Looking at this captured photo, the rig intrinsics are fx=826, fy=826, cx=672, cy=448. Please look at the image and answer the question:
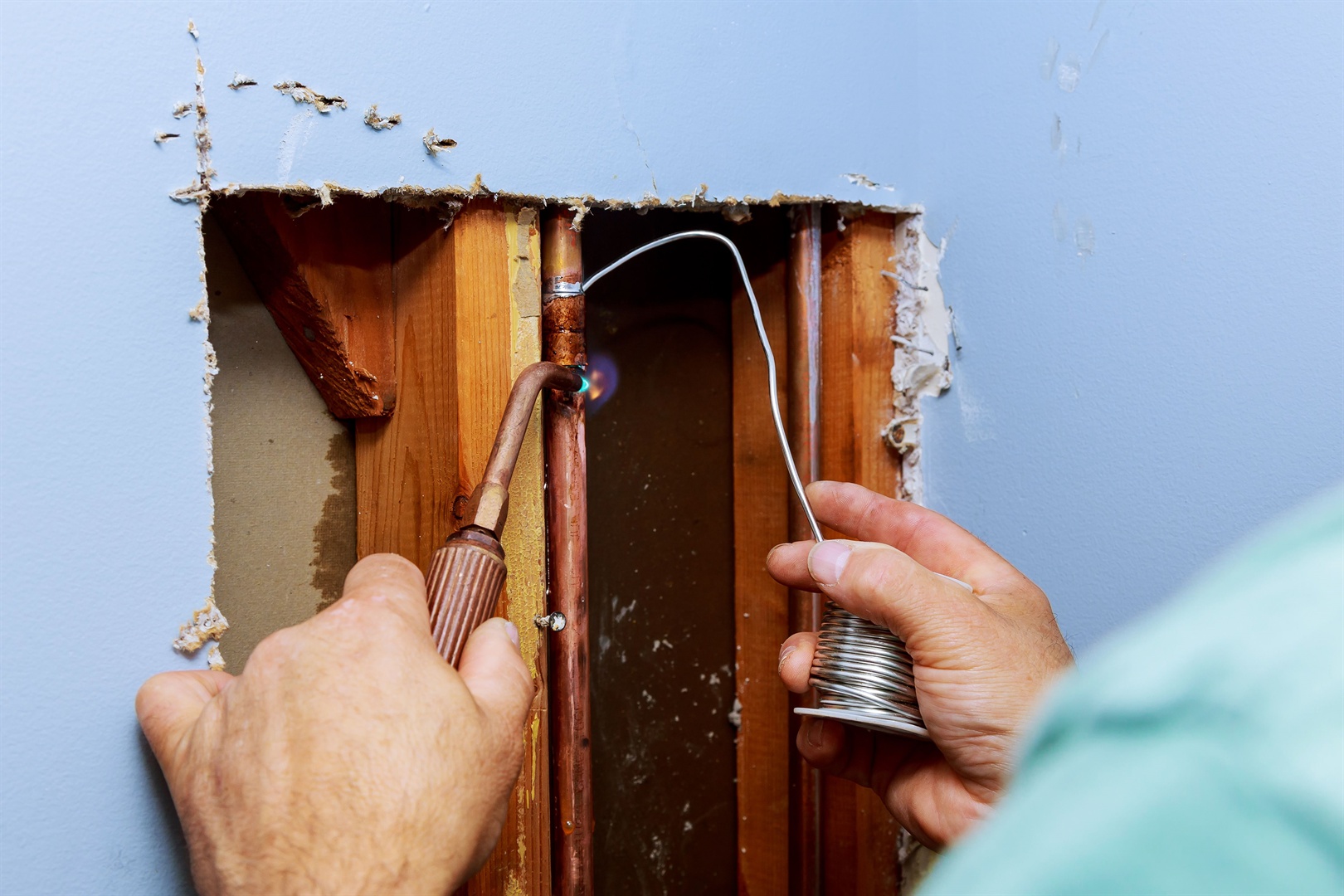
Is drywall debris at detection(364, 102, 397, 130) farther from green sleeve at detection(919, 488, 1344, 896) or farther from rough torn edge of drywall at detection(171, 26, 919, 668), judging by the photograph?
green sleeve at detection(919, 488, 1344, 896)

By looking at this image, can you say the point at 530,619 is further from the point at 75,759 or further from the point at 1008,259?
the point at 1008,259

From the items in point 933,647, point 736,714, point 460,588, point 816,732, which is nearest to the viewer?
point 460,588

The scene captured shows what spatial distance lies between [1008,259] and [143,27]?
2.77ft

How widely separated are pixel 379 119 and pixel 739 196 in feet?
1.27

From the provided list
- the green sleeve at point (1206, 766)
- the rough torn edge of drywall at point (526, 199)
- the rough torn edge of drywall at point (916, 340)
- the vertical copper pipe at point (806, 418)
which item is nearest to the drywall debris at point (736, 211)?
the rough torn edge of drywall at point (526, 199)

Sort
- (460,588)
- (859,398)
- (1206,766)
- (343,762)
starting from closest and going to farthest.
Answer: (1206,766)
(343,762)
(460,588)
(859,398)

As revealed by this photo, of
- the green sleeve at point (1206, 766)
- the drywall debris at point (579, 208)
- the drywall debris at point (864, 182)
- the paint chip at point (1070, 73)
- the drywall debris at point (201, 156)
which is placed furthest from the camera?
the drywall debris at point (864, 182)

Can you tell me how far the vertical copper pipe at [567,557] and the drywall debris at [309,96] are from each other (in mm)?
215

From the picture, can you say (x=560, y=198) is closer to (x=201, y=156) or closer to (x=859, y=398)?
(x=201, y=156)

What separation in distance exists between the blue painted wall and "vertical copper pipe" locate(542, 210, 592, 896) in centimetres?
8

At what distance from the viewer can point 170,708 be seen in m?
0.55

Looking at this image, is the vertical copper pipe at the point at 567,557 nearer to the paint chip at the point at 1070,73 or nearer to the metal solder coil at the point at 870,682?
the metal solder coil at the point at 870,682

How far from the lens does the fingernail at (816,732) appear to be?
3.01 feet

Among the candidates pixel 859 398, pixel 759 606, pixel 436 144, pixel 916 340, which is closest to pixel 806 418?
pixel 859 398
